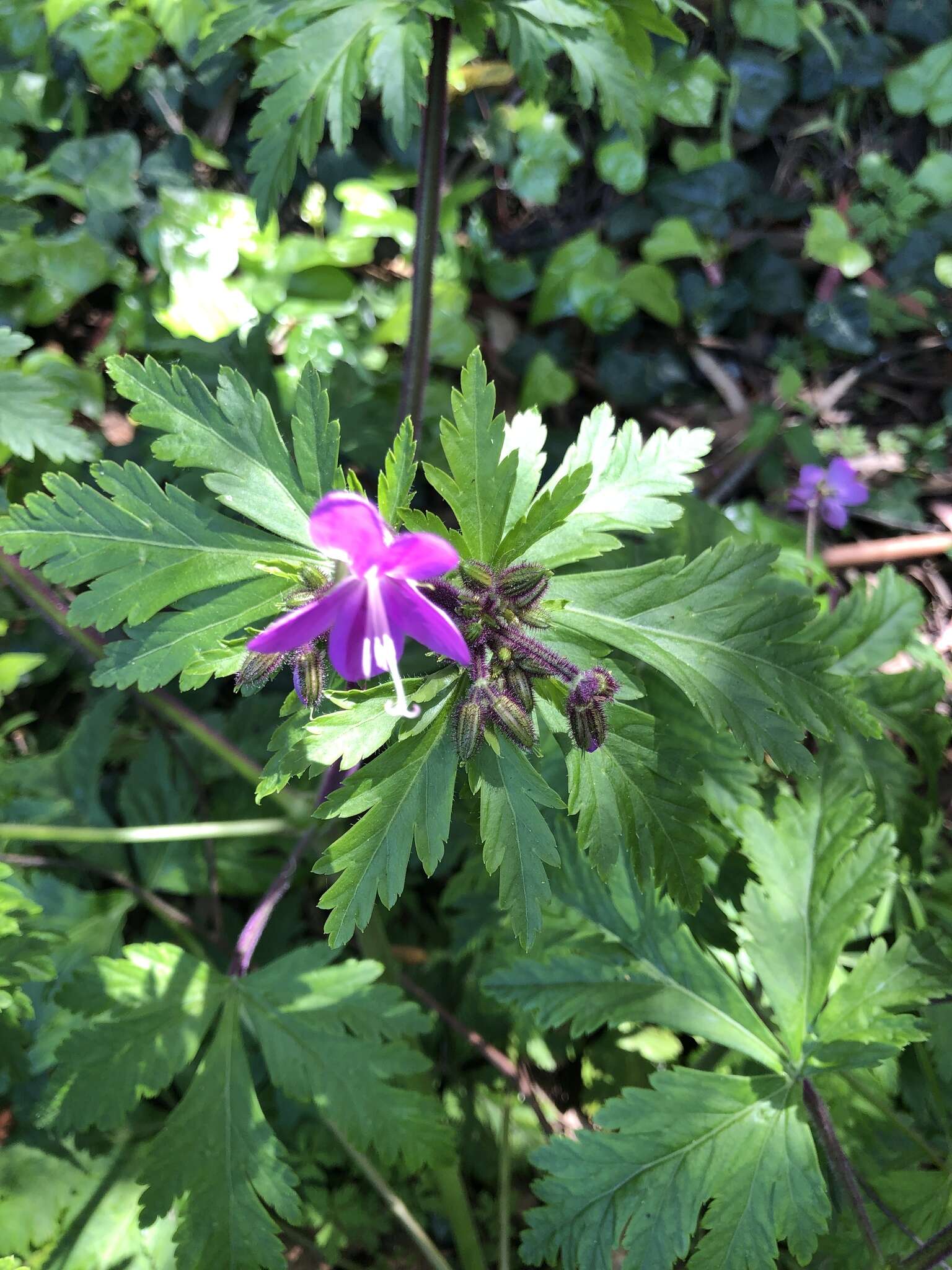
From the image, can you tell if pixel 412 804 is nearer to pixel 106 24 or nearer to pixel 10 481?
pixel 10 481

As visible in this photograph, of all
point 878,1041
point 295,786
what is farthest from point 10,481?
point 878,1041

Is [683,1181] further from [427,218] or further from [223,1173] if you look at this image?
[427,218]

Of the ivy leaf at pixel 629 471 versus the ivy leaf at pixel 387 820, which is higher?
the ivy leaf at pixel 629 471

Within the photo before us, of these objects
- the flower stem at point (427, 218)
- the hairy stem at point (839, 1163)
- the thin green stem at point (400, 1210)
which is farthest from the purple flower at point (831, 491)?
the thin green stem at point (400, 1210)

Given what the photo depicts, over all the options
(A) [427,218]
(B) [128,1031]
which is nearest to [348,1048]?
(B) [128,1031]


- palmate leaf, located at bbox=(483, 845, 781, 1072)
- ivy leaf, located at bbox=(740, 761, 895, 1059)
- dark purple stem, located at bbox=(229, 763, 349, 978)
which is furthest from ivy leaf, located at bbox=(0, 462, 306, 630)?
ivy leaf, located at bbox=(740, 761, 895, 1059)

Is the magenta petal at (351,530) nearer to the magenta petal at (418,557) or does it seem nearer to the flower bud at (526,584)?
the magenta petal at (418,557)

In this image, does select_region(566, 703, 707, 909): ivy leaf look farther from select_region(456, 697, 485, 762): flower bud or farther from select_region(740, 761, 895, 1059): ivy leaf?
select_region(740, 761, 895, 1059): ivy leaf
